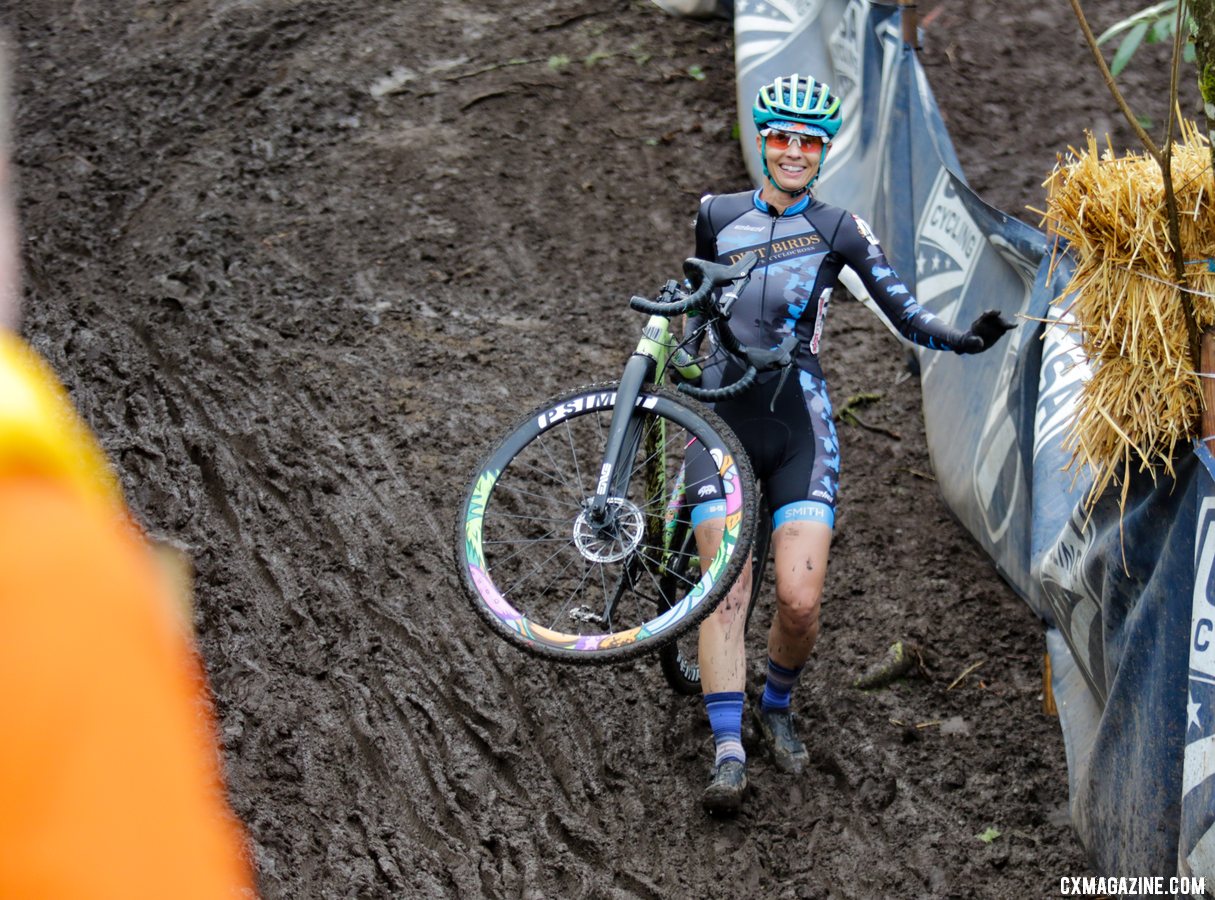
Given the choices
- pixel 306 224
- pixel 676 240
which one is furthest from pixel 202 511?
pixel 676 240

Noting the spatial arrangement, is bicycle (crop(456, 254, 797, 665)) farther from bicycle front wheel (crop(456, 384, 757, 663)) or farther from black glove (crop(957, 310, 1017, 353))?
black glove (crop(957, 310, 1017, 353))

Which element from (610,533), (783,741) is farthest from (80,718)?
(783,741)

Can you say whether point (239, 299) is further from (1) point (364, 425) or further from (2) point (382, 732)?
(2) point (382, 732)

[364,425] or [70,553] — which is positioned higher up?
[70,553]

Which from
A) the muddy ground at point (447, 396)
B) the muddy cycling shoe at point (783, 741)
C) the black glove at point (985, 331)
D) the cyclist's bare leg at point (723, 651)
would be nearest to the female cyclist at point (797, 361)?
the cyclist's bare leg at point (723, 651)

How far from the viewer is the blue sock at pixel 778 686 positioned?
17.8ft

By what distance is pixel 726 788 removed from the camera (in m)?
5.04

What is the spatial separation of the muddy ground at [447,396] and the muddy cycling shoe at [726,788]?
0.15m

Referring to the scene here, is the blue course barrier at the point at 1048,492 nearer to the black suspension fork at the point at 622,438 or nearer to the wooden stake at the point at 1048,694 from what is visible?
the wooden stake at the point at 1048,694

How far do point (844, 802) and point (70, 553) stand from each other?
454 centimetres

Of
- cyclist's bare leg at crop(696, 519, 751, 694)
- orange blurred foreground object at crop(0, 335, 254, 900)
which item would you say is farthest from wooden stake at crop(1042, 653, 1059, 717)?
orange blurred foreground object at crop(0, 335, 254, 900)

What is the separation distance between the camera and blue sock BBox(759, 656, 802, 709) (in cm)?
543

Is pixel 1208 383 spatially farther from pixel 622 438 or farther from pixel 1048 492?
pixel 622 438

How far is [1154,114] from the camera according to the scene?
10125mm
